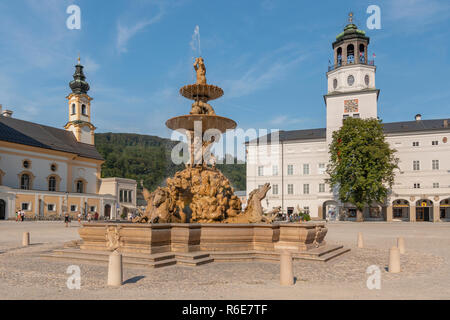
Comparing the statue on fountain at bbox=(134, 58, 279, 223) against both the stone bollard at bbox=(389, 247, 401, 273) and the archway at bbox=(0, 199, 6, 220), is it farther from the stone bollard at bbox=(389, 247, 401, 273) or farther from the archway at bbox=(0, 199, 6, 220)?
the archway at bbox=(0, 199, 6, 220)

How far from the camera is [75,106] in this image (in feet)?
237

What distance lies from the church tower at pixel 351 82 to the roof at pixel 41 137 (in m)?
41.9

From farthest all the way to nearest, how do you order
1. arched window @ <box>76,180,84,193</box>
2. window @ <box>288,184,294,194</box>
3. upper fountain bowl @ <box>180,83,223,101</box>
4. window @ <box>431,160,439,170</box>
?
arched window @ <box>76,180,84,193</box>, window @ <box>288,184,294,194</box>, window @ <box>431,160,439,170</box>, upper fountain bowl @ <box>180,83,223,101</box>

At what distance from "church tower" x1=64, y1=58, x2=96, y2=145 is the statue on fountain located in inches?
2418

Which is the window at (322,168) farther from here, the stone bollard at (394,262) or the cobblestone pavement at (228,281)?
the stone bollard at (394,262)

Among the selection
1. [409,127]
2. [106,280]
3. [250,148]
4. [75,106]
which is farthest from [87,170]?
[106,280]

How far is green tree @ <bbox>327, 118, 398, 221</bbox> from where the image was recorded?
45688mm

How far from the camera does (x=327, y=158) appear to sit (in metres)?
56.1

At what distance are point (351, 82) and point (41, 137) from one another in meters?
48.6

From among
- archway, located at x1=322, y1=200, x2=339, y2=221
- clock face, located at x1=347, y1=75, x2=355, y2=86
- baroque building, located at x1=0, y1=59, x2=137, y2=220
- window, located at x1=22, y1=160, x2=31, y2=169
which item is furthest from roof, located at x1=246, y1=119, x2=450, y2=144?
window, located at x1=22, y1=160, x2=31, y2=169

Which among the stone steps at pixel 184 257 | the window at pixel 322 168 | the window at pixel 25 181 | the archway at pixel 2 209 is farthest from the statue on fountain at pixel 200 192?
the window at pixel 25 181

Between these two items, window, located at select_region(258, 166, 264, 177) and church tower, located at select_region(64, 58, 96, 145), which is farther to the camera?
church tower, located at select_region(64, 58, 96, 145)

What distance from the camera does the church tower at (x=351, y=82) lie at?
53.1m

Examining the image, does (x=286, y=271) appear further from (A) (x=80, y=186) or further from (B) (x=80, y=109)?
(B) (x=80, y=109)
